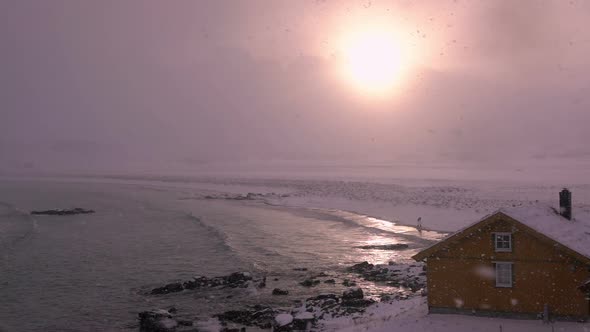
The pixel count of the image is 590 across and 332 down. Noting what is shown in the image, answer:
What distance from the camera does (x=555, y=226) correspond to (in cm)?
2270

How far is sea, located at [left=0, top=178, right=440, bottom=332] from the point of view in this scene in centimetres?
3070

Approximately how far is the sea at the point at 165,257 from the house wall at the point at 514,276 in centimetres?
958

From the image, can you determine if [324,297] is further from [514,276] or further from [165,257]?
[165,257]

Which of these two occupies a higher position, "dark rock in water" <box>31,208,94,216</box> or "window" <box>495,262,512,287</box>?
"window" <box>495,262,512,287</box>

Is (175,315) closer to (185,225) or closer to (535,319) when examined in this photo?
(535,319)

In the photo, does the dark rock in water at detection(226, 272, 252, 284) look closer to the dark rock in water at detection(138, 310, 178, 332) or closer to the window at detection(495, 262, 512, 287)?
the dark rock in water at detection(138, 310, 178, 332)

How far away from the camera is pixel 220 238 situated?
173 feet

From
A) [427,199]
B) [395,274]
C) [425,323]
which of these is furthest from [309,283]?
[427,199]

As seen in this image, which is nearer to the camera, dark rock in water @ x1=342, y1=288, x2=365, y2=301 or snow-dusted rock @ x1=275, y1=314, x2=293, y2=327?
snow-dusted rock @ x1=275, y1=314, x2=293, y2=327

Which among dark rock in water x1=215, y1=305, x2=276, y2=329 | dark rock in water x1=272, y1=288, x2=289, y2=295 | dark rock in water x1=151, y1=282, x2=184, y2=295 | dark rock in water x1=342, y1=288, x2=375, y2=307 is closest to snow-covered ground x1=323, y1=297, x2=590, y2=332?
dark rock in water x1=342, y1=288, x2=375, y2=307

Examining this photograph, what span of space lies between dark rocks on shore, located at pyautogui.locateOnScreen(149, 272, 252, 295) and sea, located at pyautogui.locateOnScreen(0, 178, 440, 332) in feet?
2.51

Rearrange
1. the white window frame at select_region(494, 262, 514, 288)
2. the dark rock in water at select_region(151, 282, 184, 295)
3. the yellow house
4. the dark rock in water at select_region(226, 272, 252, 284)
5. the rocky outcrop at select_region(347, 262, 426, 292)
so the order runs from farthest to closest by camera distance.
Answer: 1. the dark rock in water at select_region(226, 272, 252, 284)
2. the rocky outcrop at select_region(347, 262, 426, 292)
3. the dark rock in water at select_region(151, 282, 184, 295)
4. the white window frame at select_region(494, 262, 514, 288)
5. the yellow house

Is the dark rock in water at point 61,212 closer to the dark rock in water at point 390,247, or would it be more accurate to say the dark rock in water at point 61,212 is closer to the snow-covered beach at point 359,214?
the snow-covered beach at point 359,214

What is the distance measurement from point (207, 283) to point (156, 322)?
833cm
